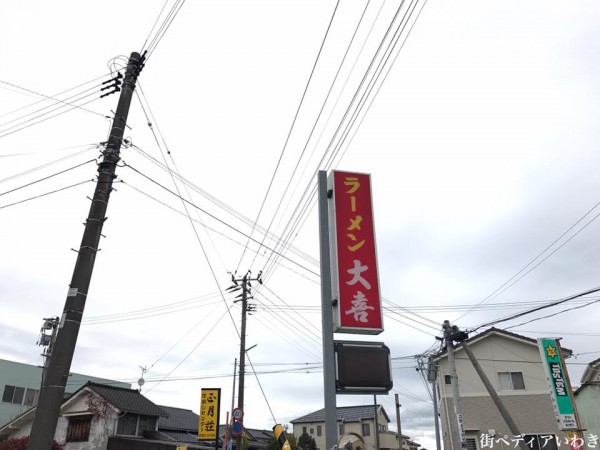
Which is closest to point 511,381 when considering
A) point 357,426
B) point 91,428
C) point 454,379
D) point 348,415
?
point 454,379

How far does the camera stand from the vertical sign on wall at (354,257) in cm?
753

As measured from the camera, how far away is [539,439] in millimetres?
23641

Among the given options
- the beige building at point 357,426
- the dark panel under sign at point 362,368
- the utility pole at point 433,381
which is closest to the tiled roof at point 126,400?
the utility pole at point 433,381

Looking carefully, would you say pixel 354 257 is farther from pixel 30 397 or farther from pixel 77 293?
pixel 30 397

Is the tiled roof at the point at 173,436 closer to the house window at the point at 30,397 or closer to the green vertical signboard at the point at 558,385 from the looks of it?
the house window at the point at 30,397

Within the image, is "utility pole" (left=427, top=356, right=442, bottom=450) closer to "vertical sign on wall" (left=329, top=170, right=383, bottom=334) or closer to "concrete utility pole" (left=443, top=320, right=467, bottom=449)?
"concrete utility pole" (left=443, top=320, right=467, bottom=449)

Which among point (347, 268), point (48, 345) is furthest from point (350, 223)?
point (48, 345)

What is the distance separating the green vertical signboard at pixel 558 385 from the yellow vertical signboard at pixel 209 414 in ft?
Answer: 43.9

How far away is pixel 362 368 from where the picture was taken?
21.8ft

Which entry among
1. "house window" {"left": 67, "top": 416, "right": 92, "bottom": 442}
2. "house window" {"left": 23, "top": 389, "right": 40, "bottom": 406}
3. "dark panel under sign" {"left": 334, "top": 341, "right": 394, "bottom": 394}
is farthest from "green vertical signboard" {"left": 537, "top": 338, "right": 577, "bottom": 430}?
"house window" {"left": 23, "top": 389, "right": 40, "bottom": 406}

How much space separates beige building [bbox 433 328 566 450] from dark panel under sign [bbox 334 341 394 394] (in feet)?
59.6

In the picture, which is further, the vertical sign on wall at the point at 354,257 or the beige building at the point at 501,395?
the beige building at the point at 501,395

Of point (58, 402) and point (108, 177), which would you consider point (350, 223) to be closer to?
point (108, 177)

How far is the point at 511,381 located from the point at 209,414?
658 inches
